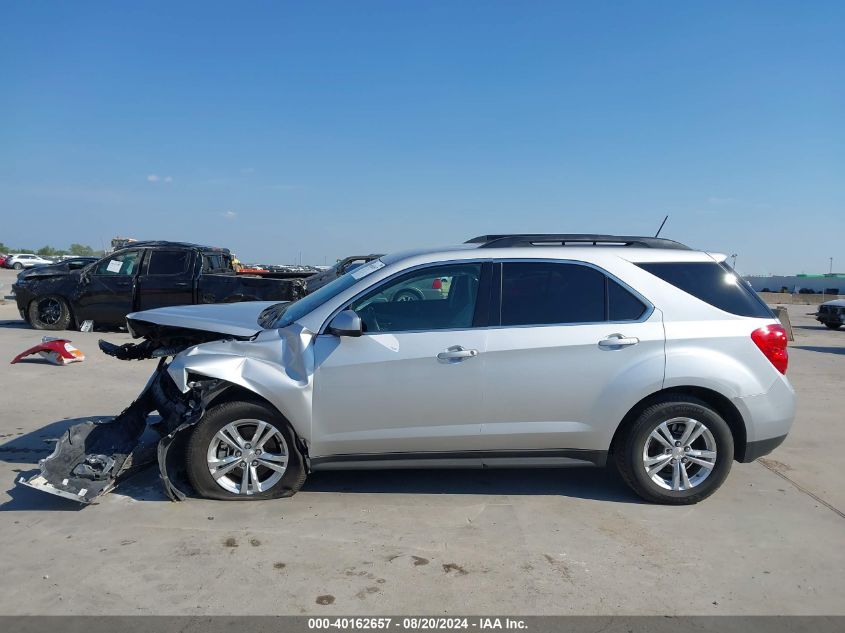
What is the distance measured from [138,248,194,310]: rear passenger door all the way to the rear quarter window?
992 cm

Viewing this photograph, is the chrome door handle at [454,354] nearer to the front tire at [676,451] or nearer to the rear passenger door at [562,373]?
the rear passenger door at [562,373]

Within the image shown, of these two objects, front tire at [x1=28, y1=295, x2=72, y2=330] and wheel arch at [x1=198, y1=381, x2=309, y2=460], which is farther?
front tire at [x1=28, y1=295, x2=72, y2=330]

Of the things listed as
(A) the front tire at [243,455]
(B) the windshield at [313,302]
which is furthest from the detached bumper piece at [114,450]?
(B) the windshield at [313,302]

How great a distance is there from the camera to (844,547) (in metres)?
4.02

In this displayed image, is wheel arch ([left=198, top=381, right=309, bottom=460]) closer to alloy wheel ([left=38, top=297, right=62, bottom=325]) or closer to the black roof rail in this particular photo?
the black roof rail

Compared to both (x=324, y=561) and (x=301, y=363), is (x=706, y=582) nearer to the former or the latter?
(x=324, y=561)

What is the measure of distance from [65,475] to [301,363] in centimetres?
178

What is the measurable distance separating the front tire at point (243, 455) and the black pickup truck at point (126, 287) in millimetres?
7823

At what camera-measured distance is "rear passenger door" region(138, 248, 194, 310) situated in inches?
494

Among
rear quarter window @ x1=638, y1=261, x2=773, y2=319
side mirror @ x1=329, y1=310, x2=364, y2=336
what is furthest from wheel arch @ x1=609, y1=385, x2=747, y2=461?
side mirror @ x1=329, y1=310, x2=364, y2=336

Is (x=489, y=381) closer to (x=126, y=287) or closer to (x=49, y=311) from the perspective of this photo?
(x=126, y=287)

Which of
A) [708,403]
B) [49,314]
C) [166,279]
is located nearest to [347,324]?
[708,403]

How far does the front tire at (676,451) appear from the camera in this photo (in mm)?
4512
